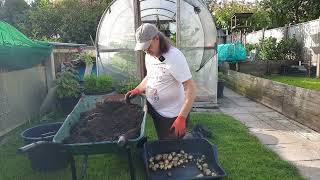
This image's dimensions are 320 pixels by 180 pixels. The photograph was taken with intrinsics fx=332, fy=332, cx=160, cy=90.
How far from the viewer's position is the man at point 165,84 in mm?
3121

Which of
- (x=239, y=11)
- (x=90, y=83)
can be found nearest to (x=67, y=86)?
(x=90, y=83)

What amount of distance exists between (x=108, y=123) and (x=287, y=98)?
13.8ft

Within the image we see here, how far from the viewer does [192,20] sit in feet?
24.9

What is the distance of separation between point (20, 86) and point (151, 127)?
2570mm

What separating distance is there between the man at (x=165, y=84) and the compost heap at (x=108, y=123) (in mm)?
237

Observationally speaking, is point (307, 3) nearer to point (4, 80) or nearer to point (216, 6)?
point (216, 6)

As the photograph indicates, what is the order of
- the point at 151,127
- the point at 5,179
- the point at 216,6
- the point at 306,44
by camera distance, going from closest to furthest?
1. the point at 5,179
2. the point at 151,127
3. the point at 306,44
4. the point at 216,6

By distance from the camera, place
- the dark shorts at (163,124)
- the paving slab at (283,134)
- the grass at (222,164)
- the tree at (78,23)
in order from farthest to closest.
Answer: the tree at (78,23) → the paving slab at (283,134) → the grass at (222,164) → the dark shorts at (163,124)

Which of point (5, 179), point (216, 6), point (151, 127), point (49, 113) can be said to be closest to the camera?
point (5, 179)

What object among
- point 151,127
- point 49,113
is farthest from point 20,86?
point 151,127

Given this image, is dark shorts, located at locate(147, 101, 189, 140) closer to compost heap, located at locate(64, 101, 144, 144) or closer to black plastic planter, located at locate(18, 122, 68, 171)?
compost heap, located at locate(64, 101, 144, 144)

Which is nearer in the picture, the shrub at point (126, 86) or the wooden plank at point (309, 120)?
the wooden plank at point (309, 120)

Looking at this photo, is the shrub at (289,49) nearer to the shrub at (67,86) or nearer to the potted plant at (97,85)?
the potted plant at (97,85)

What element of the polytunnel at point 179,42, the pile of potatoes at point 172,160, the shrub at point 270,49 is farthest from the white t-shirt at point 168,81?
the shrub at point 270,49
